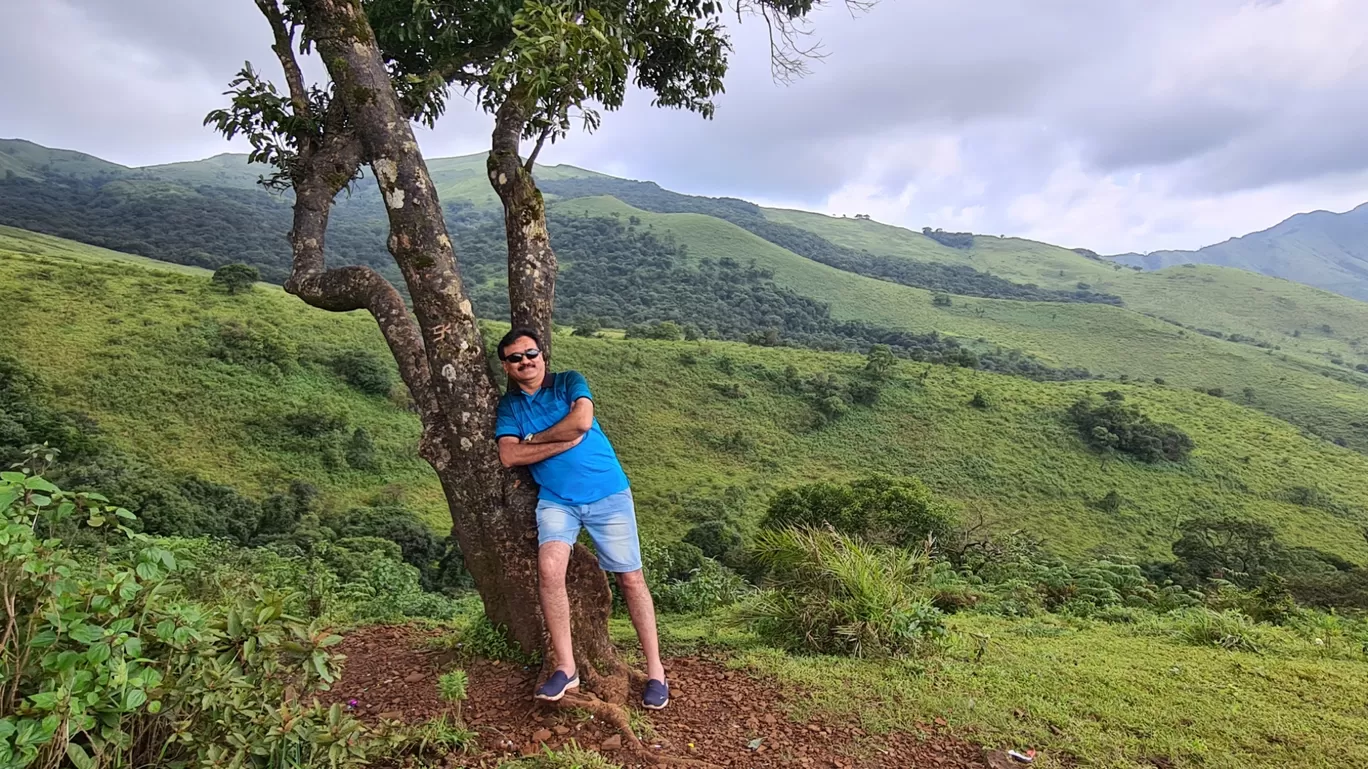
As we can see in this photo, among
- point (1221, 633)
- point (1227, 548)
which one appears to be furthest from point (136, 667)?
point (1227, 548)

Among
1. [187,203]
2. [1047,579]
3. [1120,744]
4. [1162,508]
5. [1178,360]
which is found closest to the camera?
[1120,744]

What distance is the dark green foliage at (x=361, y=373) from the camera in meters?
41.8

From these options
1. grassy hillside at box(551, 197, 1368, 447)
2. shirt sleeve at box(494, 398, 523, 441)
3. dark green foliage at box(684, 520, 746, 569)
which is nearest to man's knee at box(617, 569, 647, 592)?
shirt sleeve at box(494, 398, 523, 441)

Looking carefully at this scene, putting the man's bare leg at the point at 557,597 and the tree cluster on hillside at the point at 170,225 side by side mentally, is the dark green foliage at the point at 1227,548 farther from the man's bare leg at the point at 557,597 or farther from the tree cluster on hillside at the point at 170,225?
the tree cluster on hillside at the point at 170,225

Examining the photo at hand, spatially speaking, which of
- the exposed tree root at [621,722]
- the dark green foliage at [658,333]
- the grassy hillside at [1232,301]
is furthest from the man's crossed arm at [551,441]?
the grassy hillside at [1232,301]

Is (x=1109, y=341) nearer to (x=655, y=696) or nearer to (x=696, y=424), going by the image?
(x=696, y=424)

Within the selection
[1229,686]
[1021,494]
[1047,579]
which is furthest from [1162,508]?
[1229,686]

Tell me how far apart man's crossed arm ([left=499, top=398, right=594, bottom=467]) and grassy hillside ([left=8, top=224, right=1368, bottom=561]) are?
30869 millimetres

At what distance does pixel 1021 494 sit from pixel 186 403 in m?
47.5

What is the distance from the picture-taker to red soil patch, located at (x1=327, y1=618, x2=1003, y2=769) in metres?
2.96

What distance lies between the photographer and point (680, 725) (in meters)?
3.25

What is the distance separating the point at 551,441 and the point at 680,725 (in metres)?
1.47

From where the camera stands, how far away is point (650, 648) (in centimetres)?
340

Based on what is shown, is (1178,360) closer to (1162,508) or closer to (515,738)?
(1162,508)
